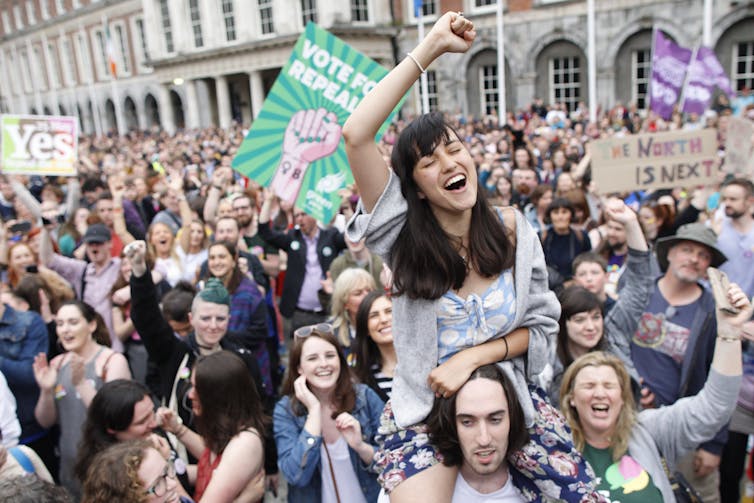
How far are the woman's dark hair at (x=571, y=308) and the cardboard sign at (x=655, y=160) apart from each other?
2423 mm

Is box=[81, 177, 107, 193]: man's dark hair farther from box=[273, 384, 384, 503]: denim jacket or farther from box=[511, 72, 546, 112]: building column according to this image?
box=[511, 72, 546, 112]: building column

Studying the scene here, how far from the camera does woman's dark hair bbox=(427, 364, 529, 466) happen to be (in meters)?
1.79

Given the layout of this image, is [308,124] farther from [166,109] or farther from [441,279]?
[166,109]

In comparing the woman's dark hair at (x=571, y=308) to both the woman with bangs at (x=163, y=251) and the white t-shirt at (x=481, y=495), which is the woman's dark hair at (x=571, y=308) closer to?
the white t-shirt at (x=481, y=495)

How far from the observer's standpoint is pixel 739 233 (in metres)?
4.46

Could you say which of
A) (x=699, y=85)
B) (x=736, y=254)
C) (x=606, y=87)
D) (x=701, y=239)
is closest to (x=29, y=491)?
(x=701, y=239)

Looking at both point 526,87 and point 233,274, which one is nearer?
point 233,274

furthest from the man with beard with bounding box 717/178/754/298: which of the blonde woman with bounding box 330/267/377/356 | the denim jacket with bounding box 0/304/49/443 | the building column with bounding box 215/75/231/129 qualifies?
the building column with bounding box 215/75/231/129

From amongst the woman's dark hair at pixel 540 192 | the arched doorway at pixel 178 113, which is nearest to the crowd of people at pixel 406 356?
the woman's dark hair at pixel 540 192

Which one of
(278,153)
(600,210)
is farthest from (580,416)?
(600,210)

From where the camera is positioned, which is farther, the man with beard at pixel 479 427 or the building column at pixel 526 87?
the building column at pixel 526 87

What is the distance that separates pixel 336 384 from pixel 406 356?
1095 millimetres

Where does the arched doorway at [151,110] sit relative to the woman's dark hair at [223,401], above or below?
above

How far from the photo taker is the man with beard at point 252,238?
613 cm
